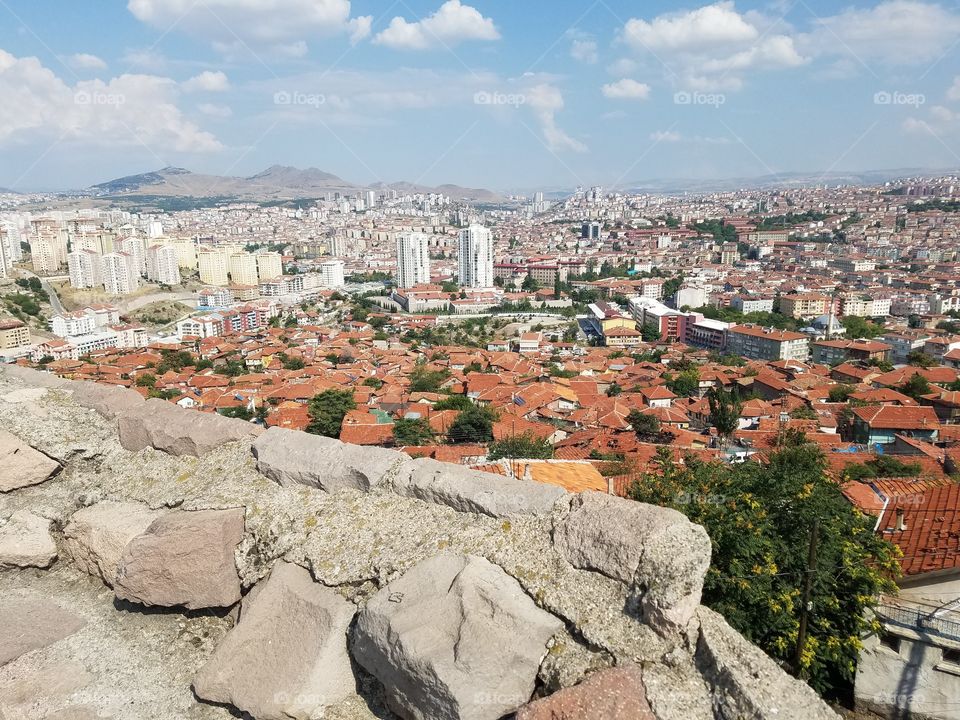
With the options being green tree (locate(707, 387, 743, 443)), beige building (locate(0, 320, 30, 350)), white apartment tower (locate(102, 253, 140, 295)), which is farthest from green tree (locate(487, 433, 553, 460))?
white apartment tower (locate(102, 253, 140, 295))

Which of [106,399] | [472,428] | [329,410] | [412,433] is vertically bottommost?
[329,410]

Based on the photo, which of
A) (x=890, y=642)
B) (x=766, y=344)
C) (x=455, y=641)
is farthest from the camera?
(x=766, y=344)

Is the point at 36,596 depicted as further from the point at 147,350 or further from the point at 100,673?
the point at 147,350

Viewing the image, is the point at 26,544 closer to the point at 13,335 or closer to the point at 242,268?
the point at 13,335

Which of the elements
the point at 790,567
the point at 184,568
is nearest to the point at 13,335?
the point at 184,568

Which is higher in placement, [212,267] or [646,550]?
[646,550]

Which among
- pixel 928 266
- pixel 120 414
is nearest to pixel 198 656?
pixel 120 414
